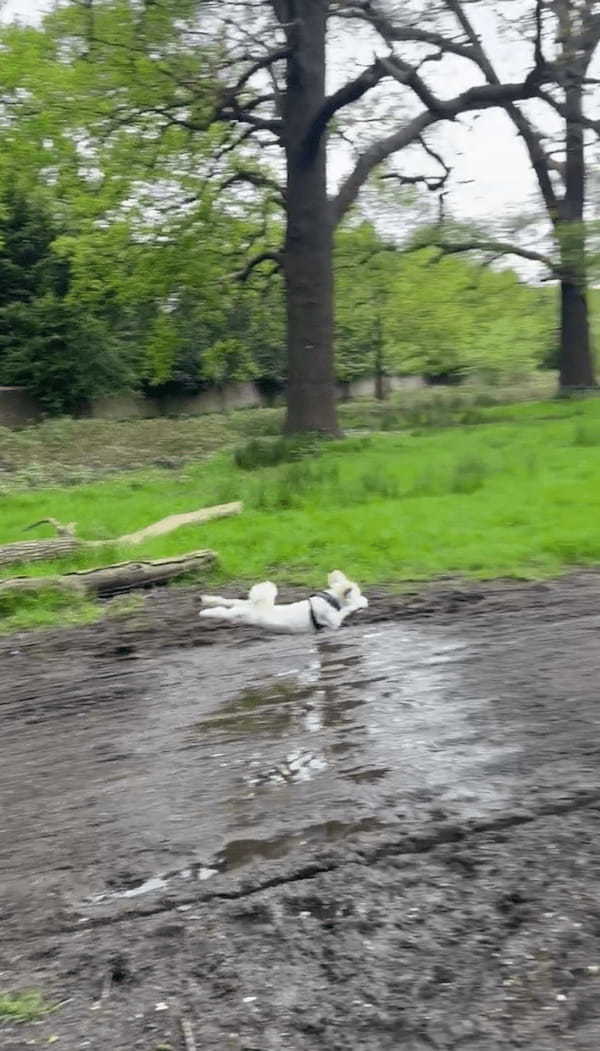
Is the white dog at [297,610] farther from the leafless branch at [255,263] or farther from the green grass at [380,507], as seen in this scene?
the leafless branch at [255,263]

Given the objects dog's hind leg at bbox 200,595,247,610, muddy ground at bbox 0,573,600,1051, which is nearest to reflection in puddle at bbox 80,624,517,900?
muddy ground at bbox 0,573,600,1051

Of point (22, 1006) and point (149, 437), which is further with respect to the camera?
point (149, 437)

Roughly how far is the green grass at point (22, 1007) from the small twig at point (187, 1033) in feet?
1.41

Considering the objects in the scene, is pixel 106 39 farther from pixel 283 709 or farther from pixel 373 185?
pixel 283 709

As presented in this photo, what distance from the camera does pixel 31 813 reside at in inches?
191

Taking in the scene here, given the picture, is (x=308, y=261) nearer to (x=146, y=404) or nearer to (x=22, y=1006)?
(x=146, y=404)

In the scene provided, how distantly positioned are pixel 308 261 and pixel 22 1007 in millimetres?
17481

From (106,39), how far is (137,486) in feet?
25.2

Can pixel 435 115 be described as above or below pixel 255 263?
above

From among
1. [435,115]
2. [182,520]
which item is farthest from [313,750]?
[435,115]

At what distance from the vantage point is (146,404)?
3456 centimetres

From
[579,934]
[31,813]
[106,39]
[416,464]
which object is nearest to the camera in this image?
[579,934]

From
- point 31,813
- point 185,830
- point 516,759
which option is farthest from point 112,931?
point 516,759

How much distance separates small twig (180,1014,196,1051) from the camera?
10.1 feet
